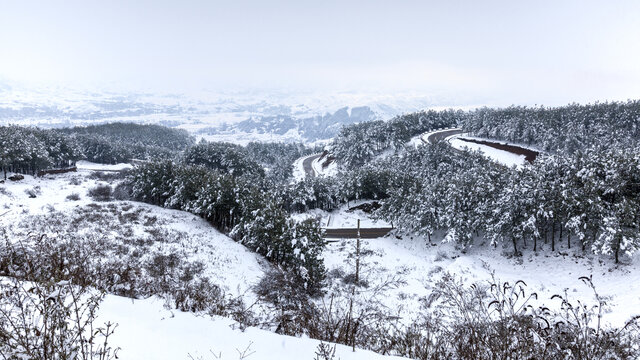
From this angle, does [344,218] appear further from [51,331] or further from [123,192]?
[51,331]

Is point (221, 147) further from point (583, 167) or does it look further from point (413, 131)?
point (583, 167)

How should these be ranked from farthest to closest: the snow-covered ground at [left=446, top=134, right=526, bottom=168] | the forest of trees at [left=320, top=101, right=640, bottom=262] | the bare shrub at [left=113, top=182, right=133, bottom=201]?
the snow-covered ground at [left=446, top=134, right=526, bottom=168], the bare shrub at [left=113, top=182, right=133, bottom=201], the forest of trees at [left=320, top=101, right=640, bottom=262]

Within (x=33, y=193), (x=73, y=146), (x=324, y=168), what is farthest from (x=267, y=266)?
(x=73, y=146)

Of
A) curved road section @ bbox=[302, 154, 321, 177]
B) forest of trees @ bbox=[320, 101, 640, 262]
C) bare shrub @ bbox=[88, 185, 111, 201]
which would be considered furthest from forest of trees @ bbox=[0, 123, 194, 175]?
forest of trees @ bbox=[320, 101, 640, 262]

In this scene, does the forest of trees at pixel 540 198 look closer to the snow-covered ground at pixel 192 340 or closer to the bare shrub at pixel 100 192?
the snow-covered ground at pixel 192 340

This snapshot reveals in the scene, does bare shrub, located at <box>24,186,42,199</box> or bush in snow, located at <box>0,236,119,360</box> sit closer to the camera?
bush in snow, located at <box>0,236,119,360</box>

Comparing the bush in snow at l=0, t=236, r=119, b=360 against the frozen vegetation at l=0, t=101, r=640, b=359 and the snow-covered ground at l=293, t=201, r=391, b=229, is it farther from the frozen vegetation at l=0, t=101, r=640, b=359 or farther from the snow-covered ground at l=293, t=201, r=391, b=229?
the snow-covered ground at l=293, t=201, r=391, b=229

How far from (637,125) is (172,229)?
8837 cm

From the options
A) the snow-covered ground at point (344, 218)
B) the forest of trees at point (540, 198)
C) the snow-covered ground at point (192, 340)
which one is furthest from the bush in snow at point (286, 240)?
the snow-covered ground at point (344, 218)

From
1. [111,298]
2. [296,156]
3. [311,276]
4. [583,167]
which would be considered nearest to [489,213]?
[583,167]

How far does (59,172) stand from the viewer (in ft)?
240

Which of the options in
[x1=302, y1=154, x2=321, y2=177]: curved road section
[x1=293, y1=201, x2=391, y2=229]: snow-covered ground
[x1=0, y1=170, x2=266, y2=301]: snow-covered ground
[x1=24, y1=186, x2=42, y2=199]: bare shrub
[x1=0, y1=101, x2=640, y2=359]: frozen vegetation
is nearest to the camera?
[x1=0, y1=101, x2=640, y2=359]: frozen vegetation

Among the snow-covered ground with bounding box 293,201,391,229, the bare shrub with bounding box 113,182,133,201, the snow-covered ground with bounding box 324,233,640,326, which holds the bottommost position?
the snow-covered ground with bounding box 293,201,391,229

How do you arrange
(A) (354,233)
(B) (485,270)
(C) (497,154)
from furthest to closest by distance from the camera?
(C) (497,154)
(A) (354,233)
(B) (485,270)
